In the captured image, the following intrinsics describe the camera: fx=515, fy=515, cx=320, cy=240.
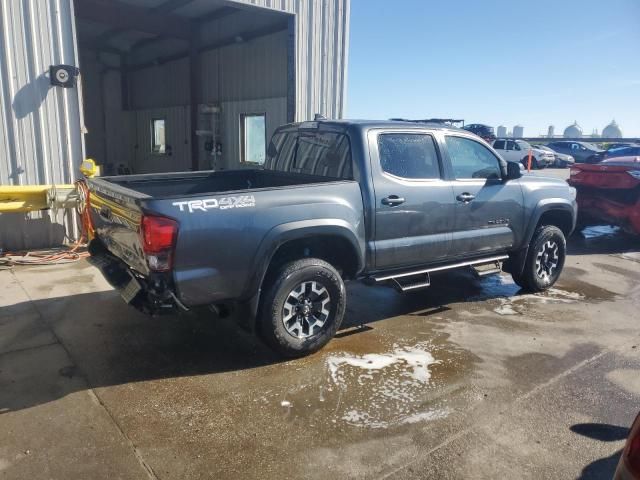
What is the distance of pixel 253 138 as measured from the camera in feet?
44.4

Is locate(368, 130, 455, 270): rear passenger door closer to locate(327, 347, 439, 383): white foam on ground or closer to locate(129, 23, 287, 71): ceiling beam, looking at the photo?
locate(327, 347, 439, 383): white foam on ground

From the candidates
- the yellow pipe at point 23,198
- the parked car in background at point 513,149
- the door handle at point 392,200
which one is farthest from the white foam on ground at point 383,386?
the parked car in background at point 513,149

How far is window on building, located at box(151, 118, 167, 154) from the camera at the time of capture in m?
17.4

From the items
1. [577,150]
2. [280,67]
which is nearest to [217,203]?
[280,67]

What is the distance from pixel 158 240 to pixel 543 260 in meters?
4.81

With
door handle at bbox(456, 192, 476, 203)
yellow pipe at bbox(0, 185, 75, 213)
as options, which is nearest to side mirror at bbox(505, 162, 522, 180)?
door handle at bbox(456, 192, 476, 203)

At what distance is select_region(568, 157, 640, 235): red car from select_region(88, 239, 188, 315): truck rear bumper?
27.4 ft

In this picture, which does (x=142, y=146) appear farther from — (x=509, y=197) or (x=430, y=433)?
(x=430, y=433)

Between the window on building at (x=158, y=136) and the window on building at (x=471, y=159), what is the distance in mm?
13779

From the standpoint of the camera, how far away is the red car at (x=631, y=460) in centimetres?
179

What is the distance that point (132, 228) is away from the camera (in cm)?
374

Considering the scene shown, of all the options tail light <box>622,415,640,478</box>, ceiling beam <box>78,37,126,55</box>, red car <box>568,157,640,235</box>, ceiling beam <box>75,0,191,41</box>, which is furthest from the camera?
ceiling beam <box>78,37,126,55</box>

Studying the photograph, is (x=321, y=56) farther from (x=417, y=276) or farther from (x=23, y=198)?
(x=417, y=276)

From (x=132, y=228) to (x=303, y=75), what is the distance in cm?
709
